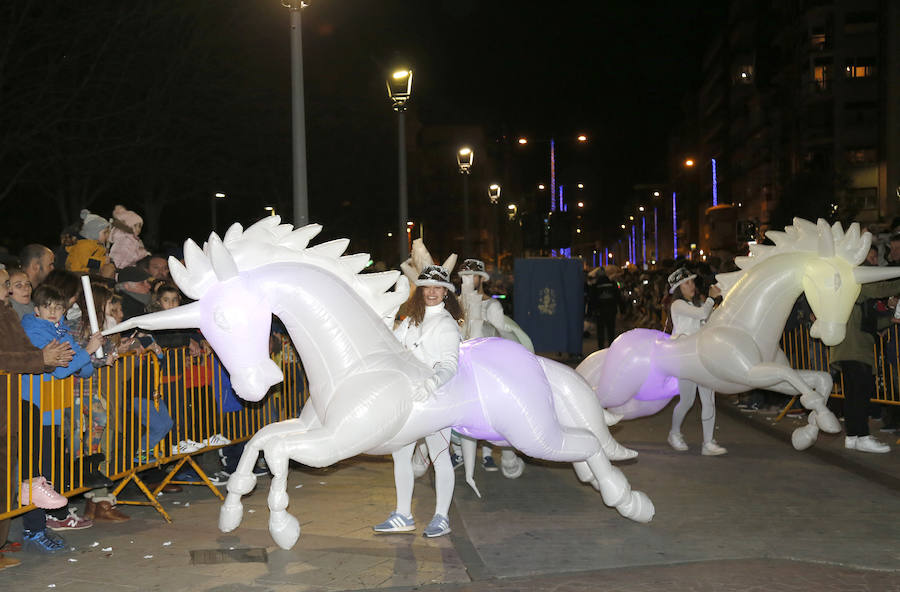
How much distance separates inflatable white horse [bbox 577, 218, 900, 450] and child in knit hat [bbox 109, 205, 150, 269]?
5027 millimetres

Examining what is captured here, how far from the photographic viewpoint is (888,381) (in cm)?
1087

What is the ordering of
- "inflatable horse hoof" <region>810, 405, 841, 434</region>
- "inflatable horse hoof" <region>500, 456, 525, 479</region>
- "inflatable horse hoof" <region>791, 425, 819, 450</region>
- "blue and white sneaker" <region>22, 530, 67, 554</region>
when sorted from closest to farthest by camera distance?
"blue and white sneaker" <region>22, 530, 67, 554</region>, "inflatable horse hoof" <region>810, 405, 841, 434</region>, "inflatable horse hoof" <region>791, 425, 819, 450</region>, "inflatable horse hoof" <region>500, 456, 525, 479</region>

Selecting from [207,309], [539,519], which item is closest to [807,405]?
[539,519]

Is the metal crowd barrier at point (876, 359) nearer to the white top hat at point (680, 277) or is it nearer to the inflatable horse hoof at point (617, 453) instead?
the white top hat at point (680, 277)

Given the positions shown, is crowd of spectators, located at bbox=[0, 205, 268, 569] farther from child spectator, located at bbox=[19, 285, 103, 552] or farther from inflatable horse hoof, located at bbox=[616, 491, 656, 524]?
inflatable horse hoof, located at bbox=[616, 491, 656, 524]

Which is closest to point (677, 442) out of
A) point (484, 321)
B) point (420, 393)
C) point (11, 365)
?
point (484, 321)

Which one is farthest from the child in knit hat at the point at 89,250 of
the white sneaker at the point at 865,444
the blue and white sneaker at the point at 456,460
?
the white sneaker at the point at 865,444

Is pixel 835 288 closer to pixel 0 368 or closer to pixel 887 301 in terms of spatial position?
pixel 887 301

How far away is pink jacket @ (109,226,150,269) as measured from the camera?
402 inches

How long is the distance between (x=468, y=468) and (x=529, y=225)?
1340 centimetres

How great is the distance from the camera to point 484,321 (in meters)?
9.17

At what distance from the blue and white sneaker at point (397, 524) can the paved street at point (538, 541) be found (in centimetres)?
7

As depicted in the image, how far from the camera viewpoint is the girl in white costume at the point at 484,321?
343 inches

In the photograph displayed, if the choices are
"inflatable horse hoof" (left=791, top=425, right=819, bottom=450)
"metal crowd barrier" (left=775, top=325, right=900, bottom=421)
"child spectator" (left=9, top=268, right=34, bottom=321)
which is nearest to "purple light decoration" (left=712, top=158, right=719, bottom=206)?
"metal crowd barrier" (left=775, top=325, right=900, bottom=421)
